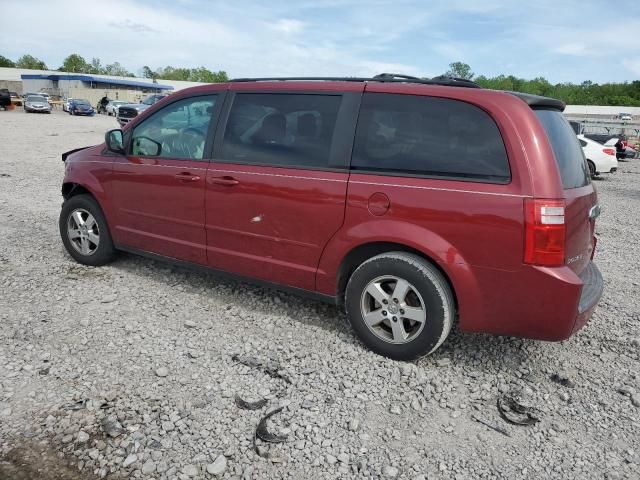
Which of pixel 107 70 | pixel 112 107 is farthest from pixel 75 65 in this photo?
pixel 112 107

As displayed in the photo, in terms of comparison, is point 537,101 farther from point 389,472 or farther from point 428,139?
point 389,472

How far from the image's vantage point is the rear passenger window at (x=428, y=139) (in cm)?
312

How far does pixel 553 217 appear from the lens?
2.95 meters

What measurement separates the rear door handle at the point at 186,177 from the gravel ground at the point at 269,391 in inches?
40.7

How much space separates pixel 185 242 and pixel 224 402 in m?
1.77

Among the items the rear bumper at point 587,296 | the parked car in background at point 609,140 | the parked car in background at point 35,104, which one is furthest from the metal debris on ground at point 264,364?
the parked car in background at point 35,104

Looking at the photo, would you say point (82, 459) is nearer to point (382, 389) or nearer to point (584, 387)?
point (382, 389)

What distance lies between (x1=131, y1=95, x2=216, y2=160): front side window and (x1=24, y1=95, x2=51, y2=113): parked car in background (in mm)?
43026

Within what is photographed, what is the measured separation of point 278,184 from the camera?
148 inches

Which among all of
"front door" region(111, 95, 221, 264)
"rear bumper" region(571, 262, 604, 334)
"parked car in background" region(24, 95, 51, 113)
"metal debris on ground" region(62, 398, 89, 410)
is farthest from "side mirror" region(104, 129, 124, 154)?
"parked car in background" region(24, 95, 51, 113)

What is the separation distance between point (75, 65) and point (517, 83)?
10867cm

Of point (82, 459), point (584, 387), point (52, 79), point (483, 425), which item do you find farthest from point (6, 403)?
point (52, 79)

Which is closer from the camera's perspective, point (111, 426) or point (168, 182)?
point (111, 426)

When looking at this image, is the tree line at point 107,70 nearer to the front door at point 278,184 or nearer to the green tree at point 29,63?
the green tree at point 29,63
